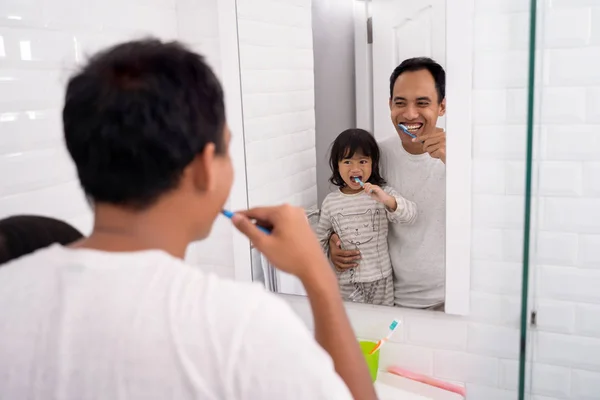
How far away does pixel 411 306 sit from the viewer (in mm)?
1190

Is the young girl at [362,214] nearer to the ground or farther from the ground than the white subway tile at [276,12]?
nearer to the ground

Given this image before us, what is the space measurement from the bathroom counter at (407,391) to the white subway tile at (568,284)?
0.28 meters

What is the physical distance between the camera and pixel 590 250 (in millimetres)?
1034

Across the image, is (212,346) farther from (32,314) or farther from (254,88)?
(254,88)

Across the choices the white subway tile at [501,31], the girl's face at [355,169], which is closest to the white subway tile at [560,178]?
the white subway tile at [501,31]

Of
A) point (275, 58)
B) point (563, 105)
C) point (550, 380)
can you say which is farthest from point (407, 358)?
point (275, 58)

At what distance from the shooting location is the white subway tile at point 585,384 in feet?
3.55

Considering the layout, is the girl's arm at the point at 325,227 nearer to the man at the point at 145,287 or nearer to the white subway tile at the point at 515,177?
the white subway tile at the point at 515,177

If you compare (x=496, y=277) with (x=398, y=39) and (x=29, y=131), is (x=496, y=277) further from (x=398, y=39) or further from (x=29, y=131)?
(x=29, y=131)

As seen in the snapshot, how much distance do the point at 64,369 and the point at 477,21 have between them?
872 millimetres

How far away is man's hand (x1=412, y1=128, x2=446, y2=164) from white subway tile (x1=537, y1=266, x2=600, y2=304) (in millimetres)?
277

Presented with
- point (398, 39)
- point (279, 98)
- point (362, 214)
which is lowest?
point (362, 214)

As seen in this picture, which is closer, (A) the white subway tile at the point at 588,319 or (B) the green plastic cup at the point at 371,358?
(A) the white subway tile at the point at 588,319

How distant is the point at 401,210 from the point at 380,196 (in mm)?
50
